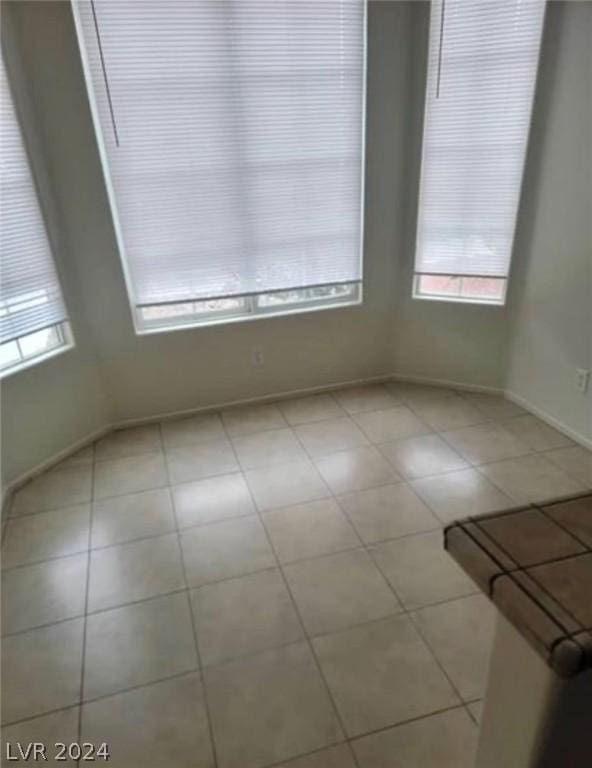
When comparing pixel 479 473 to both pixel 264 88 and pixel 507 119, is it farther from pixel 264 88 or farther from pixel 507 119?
pixel 264 88

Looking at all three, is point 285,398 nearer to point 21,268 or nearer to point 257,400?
point 257,400

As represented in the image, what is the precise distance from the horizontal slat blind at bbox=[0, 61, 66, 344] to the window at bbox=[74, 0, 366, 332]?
0.40m

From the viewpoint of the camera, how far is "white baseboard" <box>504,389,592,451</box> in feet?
9.47

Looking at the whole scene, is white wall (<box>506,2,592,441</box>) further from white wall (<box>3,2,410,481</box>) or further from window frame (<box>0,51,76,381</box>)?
window frame (<box>0,51,76,381</box>)

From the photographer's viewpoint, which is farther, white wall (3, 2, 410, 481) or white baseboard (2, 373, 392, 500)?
white baseboard (2, 373, 392, 500)

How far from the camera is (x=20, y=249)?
8.55 ft

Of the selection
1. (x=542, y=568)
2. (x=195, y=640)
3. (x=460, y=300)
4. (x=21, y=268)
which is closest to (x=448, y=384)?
(x=460, y=300)

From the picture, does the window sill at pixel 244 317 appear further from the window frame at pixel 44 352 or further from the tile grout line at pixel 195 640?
the tile grout line at pixel 195 640

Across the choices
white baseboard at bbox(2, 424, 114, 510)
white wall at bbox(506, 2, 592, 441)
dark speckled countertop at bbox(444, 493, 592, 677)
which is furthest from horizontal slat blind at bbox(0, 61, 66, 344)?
white wall at bbox(506, 2, 592, 441)

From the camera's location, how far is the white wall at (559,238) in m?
2.52

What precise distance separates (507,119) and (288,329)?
5.75 feet

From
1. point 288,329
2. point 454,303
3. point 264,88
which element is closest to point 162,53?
point 264,88

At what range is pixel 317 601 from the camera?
1.99 m

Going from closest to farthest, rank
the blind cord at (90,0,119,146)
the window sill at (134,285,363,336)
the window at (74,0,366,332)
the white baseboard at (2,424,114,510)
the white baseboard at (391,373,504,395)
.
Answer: the blind cord at (90,0,119,146) < the window at (74,0,366,332) < the white baseboard at (2,424,114,510) < the window sill at (134,285,363,336) < the white baseboard at (391,373,504,395)
